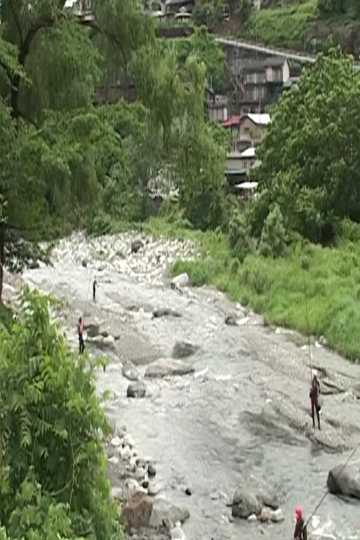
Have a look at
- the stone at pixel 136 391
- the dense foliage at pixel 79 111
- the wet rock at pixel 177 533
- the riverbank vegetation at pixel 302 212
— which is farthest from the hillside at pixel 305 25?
the wet rock at pixel 177 533

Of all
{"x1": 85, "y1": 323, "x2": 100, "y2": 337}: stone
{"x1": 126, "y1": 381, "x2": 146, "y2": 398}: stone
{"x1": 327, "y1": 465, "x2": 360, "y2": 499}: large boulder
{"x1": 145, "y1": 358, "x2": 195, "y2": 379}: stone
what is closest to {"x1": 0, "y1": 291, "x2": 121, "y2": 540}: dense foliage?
{"x1": 327, "y1": 465, "x2": 360, "y2": 499}: large boulder

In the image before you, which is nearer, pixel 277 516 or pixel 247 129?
pixel 277 516

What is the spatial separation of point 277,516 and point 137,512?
7.94ft

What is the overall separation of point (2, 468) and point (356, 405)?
46.7 feet

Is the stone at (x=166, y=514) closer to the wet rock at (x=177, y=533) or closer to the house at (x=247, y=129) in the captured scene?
the wet rock at (x=177, y=533)

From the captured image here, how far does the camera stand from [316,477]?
51.3 ft

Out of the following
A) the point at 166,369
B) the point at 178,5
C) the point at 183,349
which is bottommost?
the point at 183,349

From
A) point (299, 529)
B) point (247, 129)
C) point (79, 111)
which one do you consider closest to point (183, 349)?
point (299, 529)

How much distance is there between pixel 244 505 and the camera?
45.6ft

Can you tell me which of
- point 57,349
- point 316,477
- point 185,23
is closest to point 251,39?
point 185,23

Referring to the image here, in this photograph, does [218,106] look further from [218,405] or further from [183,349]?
[218,405]

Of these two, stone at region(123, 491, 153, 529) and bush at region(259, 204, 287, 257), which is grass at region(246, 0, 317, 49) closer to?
bush at region(259, 204, 287, 257)

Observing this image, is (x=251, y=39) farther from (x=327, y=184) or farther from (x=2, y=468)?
(x=2, y=468)

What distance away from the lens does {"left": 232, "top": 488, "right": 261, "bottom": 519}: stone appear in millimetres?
13773
